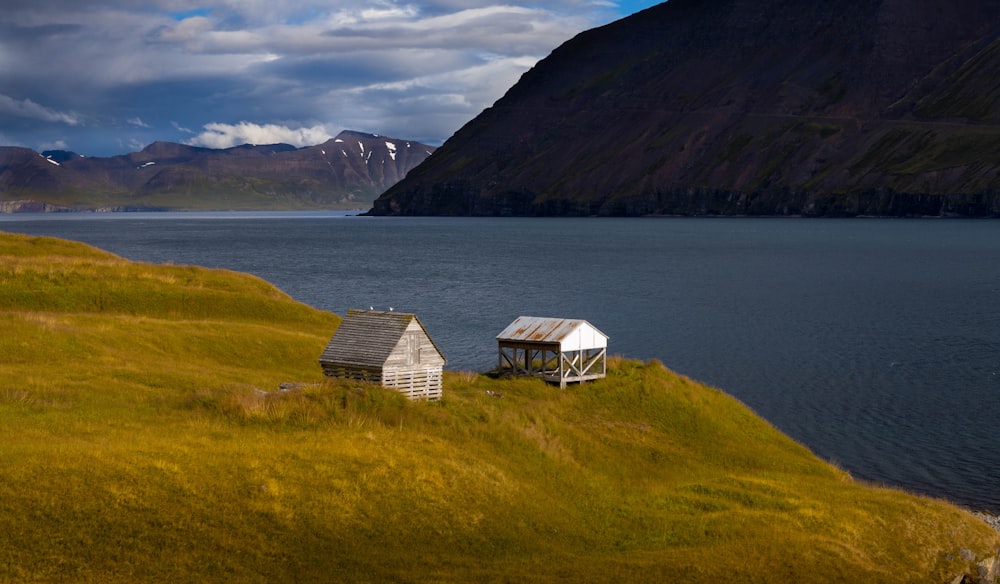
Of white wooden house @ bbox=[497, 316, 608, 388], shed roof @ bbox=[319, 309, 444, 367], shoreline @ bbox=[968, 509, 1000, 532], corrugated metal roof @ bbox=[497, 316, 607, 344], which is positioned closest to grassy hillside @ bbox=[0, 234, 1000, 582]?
white wooden house @ bbox=[497, 316, 608, 388]

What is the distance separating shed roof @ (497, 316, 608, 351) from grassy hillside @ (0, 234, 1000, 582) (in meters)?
2.23

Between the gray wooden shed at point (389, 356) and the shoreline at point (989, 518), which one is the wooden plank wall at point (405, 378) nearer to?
the gray wooden shed at point (389, 356)

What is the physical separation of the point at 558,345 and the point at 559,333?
1.11 m

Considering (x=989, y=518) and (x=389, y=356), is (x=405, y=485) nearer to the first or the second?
(x=389, y=356)

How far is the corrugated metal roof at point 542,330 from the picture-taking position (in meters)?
47.5

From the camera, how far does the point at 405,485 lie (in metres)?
30.0

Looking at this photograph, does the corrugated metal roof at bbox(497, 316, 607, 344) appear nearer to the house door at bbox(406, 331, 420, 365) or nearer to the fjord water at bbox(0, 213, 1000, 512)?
the house door at bbox(406, 331, 420, 365)

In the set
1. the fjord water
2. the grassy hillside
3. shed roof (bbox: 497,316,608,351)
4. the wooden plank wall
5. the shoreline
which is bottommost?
the shoreline

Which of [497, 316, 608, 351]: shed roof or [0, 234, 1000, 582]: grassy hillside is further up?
[497, 316, 608, 351]: shed roof

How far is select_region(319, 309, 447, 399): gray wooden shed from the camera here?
38.7 metres

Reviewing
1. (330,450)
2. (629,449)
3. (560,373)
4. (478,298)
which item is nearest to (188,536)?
(330,450)

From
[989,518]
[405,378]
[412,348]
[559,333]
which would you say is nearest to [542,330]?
[559,333]

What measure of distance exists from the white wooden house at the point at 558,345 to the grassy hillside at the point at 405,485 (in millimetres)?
1581

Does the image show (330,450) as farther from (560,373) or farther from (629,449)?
(560,373)
